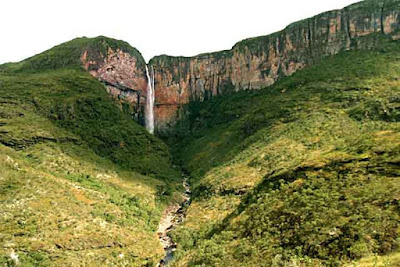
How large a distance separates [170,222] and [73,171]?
77.4 ft

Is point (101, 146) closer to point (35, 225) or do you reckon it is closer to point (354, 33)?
point (35, 225)

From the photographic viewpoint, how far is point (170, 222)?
75250 mm

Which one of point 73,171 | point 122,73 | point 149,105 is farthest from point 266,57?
point 73,171

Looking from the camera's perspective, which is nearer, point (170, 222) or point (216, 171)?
point (170, 222)

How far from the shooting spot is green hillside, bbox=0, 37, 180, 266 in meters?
52.9

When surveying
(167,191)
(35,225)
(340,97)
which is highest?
(340,97)

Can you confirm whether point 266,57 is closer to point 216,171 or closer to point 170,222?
point 216,171

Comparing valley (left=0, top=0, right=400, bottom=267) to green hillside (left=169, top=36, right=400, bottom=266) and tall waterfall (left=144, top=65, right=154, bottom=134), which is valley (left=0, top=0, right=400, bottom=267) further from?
tall waterfall (left=144, top=65, right=154, bottom=134)

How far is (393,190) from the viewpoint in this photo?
3594 centimetres

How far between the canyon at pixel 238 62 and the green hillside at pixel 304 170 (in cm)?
711

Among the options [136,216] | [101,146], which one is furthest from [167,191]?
[101,146]

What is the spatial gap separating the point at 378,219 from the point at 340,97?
63649 mm

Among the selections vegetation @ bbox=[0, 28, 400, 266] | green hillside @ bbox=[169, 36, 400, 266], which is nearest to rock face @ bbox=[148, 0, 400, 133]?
vegetation @ bbox=[0, 28, 400, 266]

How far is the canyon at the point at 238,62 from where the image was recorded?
374 ft
